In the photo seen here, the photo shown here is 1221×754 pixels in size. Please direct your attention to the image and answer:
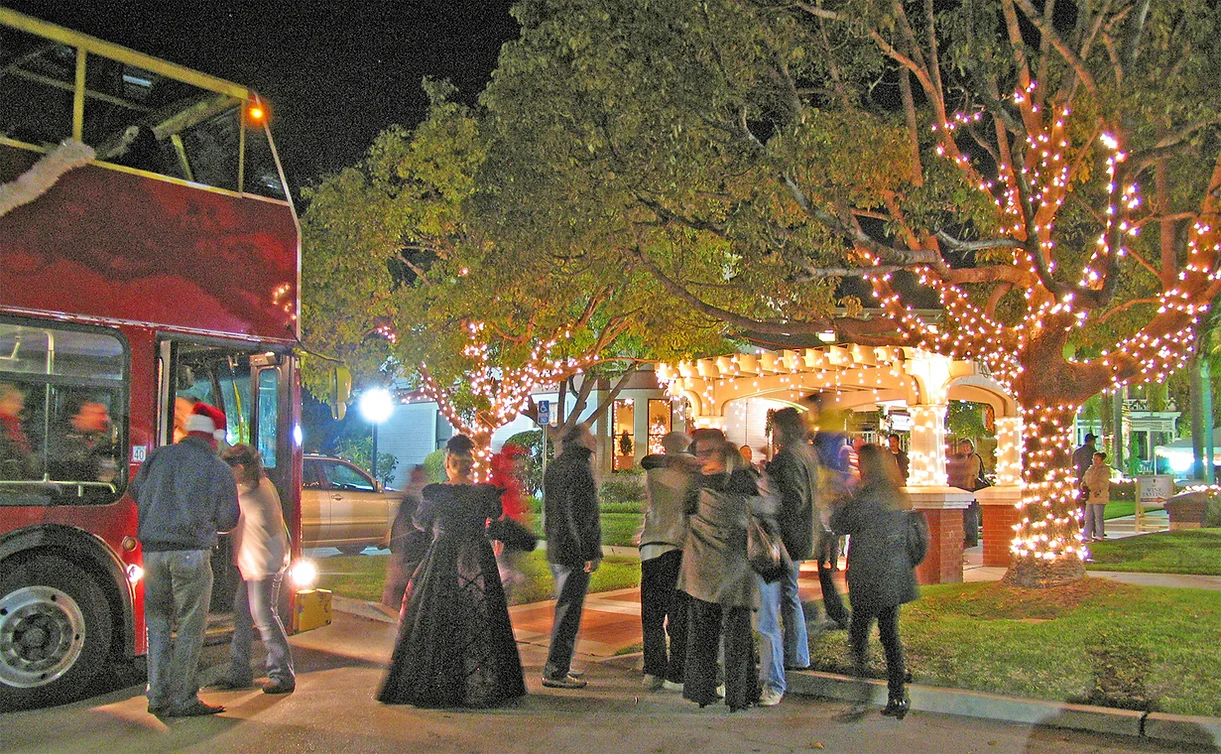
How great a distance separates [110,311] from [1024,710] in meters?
6.82

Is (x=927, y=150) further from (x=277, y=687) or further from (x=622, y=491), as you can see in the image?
(x=622, y=491)

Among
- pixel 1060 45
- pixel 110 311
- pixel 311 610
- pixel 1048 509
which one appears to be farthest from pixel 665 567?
pixel 1060 45

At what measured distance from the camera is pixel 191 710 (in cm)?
647

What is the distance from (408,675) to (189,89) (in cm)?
519

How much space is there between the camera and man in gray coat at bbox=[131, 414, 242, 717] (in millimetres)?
6402

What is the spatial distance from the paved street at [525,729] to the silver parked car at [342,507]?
913cm

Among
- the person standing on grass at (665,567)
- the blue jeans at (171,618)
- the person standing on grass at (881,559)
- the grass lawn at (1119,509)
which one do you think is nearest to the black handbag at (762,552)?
the person standing on grass at (881,559)

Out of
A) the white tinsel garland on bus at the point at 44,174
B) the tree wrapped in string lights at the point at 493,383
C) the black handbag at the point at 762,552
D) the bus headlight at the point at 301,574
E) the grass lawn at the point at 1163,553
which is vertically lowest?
the grass lawn at the point at 1163,553

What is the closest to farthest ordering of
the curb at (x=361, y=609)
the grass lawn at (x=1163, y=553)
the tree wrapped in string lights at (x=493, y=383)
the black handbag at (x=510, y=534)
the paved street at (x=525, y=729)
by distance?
1. the paved street at (x=525, y=729)
2. the black handbag at (x=510, y=534)
3. the curb at (x=361, y=609)
4. the grass lawn at (x=1163, y=553)
5. the tree wrapped in string lights at (x=493, y=383)

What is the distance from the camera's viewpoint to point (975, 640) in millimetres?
8281

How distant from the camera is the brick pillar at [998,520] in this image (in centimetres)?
1414

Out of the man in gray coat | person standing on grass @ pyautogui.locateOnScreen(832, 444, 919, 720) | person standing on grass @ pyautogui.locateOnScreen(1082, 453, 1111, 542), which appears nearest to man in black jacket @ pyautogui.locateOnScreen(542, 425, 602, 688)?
person standing on grass @ pyautogui.locateOnScreen(832, 444, 919, 720)

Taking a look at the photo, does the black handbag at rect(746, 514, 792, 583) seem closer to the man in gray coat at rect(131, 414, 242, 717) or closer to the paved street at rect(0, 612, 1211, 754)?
the paved street at rect(0, 612, 1211, 754)

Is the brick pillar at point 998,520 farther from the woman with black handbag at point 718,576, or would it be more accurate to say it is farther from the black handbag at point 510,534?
the black handbag at point 510,534
